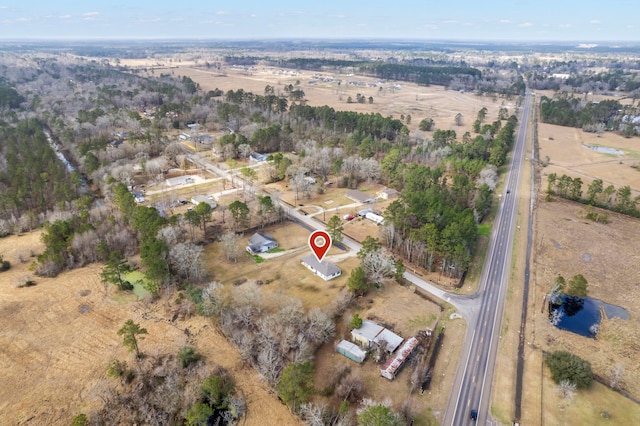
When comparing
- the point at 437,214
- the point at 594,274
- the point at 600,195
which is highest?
the point at 437,214

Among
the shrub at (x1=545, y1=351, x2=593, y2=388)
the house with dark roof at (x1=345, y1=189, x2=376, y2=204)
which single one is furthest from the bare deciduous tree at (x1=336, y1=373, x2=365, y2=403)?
the house with dark roof at (x1=345, y1=189, x2=376, y2=204)

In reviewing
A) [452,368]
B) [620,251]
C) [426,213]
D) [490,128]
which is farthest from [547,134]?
[452,368]

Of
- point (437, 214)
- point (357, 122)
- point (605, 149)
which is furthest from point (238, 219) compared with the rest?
point (605, 149)

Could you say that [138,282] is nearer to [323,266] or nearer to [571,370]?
[323,266]

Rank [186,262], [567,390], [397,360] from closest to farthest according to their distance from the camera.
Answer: [567,390] < [397,360] < [186,262]

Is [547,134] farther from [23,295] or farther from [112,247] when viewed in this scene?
[23,295]

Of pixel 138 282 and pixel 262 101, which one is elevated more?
pixel 262 101

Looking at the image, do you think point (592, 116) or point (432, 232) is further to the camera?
point (592, 116)
